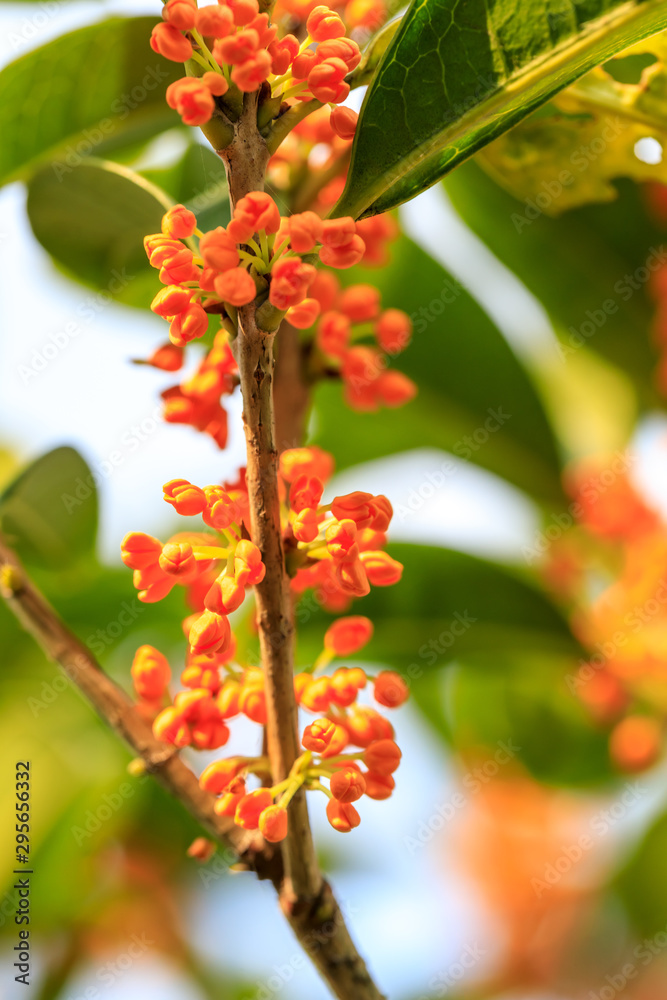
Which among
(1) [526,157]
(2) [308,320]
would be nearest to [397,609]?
(1) [526,157]

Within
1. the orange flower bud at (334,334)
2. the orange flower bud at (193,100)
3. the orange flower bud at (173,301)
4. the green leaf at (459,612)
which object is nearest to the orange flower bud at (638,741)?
the green leaf at (459,612)

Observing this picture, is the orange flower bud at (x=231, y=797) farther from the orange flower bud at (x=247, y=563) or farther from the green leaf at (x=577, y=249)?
the green leaf at (x=577, y=249)

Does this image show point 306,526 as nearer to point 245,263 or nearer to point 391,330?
point 245,263

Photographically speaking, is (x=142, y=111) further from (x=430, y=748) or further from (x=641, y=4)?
(x=430, y=748)

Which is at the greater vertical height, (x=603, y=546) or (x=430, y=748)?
(x=603, y=546)

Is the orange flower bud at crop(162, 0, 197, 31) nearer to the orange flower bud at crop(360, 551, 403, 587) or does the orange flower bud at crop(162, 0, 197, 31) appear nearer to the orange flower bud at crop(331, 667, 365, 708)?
the orange flower bud at crop(360, 551, 403, 587)

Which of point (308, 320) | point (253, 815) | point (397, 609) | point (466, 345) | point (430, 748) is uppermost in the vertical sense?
point (308, 320)

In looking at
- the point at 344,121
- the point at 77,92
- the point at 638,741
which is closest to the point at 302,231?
the point at 344,121

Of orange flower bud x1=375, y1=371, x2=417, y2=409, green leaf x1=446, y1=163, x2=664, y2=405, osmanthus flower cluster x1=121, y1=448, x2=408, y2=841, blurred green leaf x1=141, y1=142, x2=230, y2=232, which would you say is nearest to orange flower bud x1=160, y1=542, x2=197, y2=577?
osmanthus flower cluster x1=121, y1=448, x2=408, y2=841
